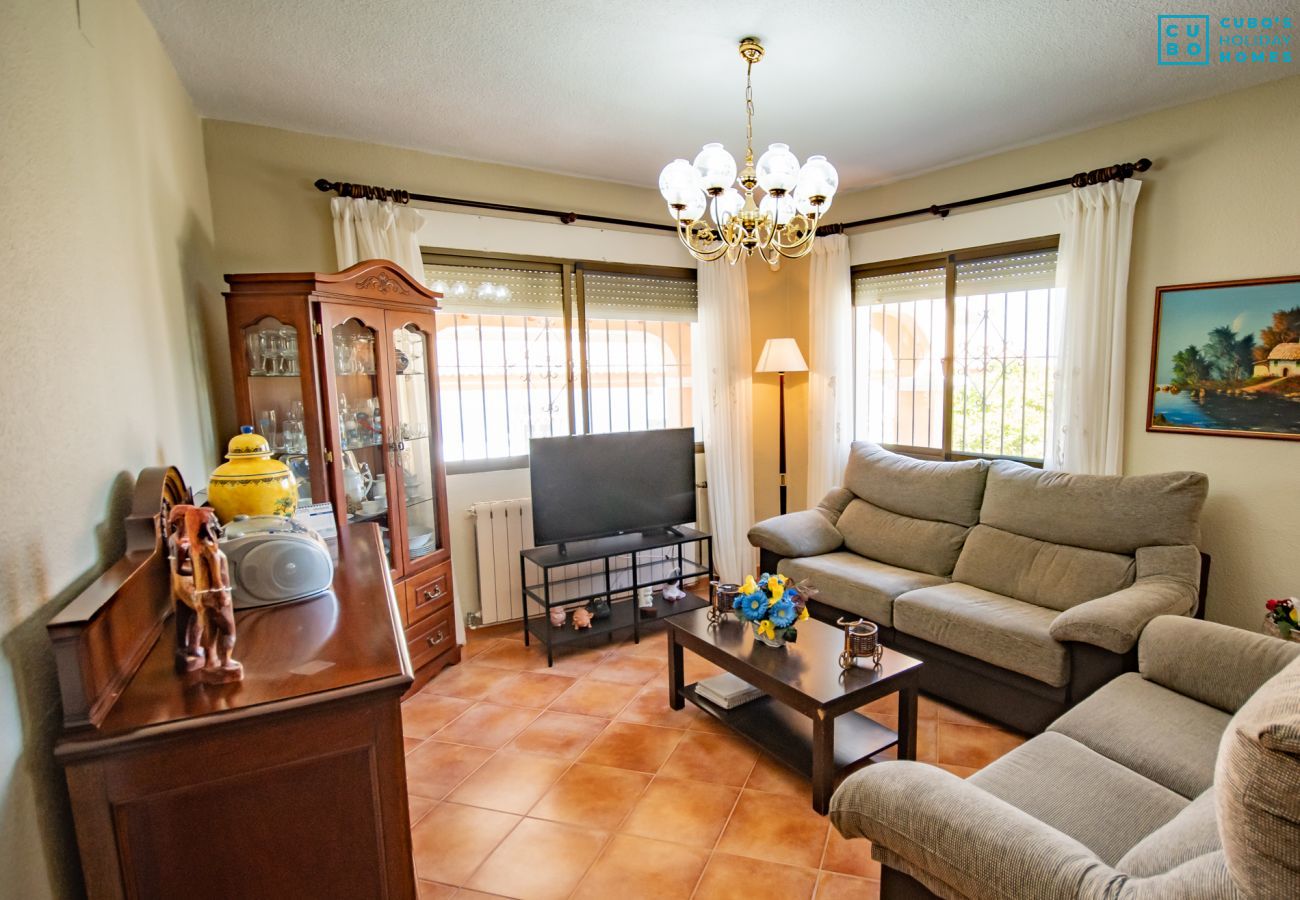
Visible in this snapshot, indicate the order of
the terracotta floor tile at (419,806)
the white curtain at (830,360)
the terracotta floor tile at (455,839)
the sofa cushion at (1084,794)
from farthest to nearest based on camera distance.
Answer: the white curtain at (830,360) → the terracotta floor tile at (419,806) → the terracotta floor tile at (455,839) → the sofa cushion at (1084,794)

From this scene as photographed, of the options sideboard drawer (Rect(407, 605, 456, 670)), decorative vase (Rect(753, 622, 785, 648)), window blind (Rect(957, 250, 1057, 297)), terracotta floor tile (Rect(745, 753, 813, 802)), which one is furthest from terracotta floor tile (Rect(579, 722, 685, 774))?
window blind (Rect(957, 250, 1057, 297))

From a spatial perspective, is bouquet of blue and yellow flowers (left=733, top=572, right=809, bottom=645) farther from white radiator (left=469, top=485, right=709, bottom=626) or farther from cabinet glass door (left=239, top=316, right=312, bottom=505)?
cabinet glass door (left=239, top=316, right=312, bottom=505)

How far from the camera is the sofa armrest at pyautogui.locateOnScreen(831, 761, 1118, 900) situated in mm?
1155

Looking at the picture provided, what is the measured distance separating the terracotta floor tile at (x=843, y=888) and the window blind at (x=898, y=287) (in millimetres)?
3331

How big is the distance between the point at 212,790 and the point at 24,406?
0.67 metres

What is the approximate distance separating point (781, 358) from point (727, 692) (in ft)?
7.34

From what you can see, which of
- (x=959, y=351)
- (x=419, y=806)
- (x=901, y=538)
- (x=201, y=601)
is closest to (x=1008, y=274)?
(x=959, y=351)

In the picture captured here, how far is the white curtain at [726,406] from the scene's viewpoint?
4.37 meters

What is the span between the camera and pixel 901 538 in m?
3.57

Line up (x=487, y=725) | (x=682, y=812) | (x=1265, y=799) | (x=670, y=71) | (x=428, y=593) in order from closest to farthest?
(x=1265, y=799)
(x=682, y=812)
(x=670, y=71)
(x=487, y=725)
(x=428, y=593)

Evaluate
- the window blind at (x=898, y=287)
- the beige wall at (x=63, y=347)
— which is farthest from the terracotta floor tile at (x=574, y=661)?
the window blind at (x=898, y=287)

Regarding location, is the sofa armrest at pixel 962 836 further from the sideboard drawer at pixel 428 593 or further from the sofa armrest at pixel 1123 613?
the sideboard drawer at pixel 428 593

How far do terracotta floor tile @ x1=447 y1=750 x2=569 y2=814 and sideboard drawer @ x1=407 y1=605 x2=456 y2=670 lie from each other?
78 centimetres

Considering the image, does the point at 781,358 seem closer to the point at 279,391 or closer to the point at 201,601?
the point at 279,391
